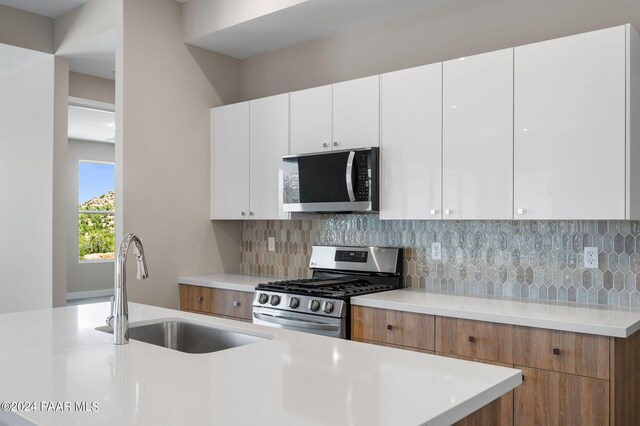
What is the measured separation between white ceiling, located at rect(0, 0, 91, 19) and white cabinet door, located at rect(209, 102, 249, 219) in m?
1.38

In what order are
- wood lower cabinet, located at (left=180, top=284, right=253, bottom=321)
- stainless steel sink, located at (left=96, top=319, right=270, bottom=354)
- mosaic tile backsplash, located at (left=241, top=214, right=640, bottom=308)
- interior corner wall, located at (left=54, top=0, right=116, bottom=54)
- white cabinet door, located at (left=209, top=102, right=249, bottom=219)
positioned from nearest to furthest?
stainless steel sink, located at (left=96, top=319, right=270, bottom=354)
mosaic tile backsplash, located at (left=241, top=214, right=640, bottom=308)
wood lower cabinet, located at (left=180, top=284, right=253, bottom=321)
interior corner wall, located at (left=54, top=0, right=116, bottom=54)
white cabinet door, located at (left=209, top=102, right=249, bottom=219)

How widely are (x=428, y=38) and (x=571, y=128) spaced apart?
128cm

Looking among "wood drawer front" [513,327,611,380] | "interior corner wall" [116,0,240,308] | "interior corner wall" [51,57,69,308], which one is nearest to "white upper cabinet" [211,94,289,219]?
"interior corner wall" [116,0,240,308]

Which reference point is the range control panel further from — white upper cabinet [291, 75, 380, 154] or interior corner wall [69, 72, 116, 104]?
interior corner wall [69, 72, 116, 104]

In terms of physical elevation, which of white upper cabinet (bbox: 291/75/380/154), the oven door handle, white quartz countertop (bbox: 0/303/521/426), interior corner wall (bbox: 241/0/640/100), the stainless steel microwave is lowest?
the oven door handle

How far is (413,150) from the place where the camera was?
3266 millimetres

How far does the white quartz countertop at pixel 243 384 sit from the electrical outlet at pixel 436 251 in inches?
65.9

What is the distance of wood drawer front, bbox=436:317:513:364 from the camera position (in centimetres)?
260

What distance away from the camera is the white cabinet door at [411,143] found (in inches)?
124

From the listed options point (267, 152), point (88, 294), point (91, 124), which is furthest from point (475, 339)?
point (88, 294)

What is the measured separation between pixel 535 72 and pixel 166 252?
9.22ft

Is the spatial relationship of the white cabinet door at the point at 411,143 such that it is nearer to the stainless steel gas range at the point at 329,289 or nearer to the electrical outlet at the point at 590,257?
the stainless steel gas range at the point at 329,289

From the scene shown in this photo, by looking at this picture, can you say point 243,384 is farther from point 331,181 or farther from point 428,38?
point 428,38

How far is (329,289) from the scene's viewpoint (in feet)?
11.0
